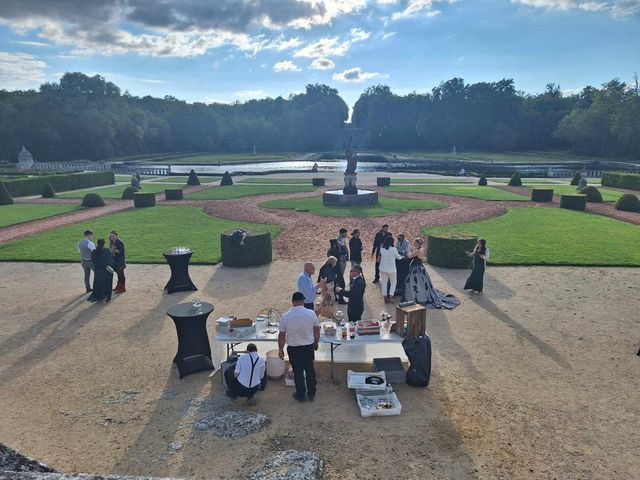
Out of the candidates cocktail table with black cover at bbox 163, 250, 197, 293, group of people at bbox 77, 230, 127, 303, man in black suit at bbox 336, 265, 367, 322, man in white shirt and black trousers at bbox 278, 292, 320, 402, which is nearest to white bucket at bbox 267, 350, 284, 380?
man in white shirt and black trousers at bbox 278, 292, 320, 402

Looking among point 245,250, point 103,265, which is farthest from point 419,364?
point 245,250

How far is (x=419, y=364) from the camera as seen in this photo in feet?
22.6

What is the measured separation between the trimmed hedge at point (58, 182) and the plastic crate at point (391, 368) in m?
34.6

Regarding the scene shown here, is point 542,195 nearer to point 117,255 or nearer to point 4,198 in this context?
point 117,255

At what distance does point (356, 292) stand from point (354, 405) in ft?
8.76

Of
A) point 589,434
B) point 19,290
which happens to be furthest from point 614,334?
point 19,290

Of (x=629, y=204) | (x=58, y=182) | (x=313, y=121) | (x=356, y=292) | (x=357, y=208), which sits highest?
(x=313, y=121)

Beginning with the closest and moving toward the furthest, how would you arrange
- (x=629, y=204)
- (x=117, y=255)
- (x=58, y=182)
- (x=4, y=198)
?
(x=117, y=255)
(x=629, y=204)
(x=4, y=198)
(x=58, y=182)

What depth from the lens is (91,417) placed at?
625cm

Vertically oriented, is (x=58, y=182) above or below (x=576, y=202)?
above

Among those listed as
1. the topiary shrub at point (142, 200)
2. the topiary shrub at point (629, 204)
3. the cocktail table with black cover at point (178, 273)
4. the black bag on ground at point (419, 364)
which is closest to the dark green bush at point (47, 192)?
the topiary shrub at point (142, 200)

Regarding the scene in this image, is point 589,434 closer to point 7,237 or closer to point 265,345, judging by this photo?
point 265,345

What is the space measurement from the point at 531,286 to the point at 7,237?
65.6 ft

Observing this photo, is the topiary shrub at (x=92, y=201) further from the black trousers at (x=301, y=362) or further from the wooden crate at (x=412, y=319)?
the wooden crate at (x=412, y=319)
